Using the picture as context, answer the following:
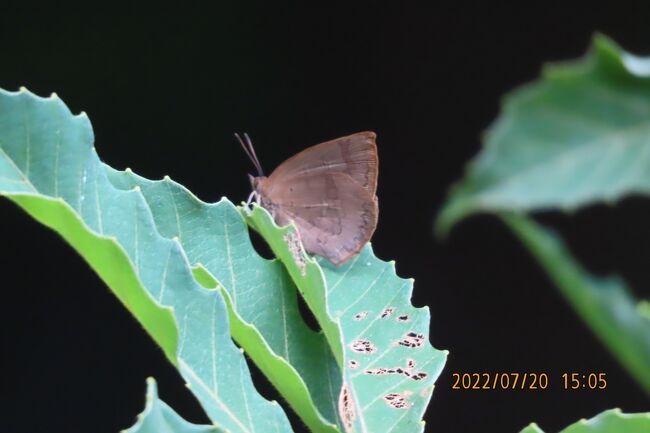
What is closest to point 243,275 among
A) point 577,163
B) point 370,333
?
point 370,333

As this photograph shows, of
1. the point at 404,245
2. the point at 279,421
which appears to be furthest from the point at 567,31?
the point at 279,421

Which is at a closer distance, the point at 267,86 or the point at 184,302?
the point at 184,302

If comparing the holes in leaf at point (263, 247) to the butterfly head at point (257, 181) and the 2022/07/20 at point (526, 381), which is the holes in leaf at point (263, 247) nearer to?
the butterfly head at point (257, 181)

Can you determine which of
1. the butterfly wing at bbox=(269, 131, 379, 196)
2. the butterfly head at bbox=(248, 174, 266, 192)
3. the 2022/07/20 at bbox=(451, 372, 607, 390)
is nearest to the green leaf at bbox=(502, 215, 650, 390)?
the butterfly wing at bbox=(269, 131, 379, 196)

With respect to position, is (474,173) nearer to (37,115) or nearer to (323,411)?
(323,411)

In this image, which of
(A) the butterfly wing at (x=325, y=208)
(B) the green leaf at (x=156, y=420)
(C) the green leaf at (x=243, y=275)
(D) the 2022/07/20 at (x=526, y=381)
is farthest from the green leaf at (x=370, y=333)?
(D) the 2022/07/20 at (x=526, y=381)

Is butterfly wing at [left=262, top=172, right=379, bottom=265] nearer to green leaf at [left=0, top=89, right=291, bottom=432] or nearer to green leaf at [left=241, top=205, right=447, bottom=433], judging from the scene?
green leaf at [left=241, top=205, right=447, bottom=433]
